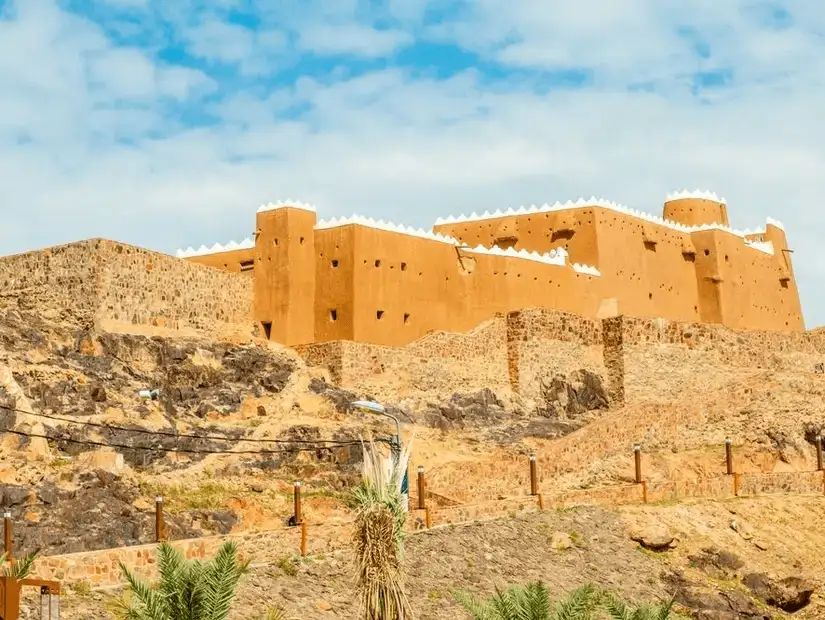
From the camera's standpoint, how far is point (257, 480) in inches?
1161

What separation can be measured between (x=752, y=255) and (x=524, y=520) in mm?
22817

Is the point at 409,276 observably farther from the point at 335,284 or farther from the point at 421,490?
the point at 421,490

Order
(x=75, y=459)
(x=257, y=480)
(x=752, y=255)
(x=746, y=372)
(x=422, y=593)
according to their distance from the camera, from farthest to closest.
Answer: (x=752, y=255) → (x=746, y=372) → (x=257, y=480) → (x=75, y=459) → (x=422, y=593)

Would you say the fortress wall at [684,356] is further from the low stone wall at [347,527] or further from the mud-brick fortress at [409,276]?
the low stone wall at [347,527]

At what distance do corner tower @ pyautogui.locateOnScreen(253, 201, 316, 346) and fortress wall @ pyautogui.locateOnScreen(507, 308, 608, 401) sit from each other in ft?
16.7

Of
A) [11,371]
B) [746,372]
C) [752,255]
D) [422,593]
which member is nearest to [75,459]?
[11,371]

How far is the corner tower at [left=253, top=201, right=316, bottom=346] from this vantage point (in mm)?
36344

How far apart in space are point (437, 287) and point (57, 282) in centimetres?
946

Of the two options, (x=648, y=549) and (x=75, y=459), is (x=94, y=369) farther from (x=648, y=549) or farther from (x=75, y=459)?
(x=648, y=549)

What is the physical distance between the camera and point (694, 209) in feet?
158

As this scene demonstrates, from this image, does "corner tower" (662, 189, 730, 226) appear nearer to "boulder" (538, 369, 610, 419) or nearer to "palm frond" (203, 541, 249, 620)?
"boulder" (538, 369, 610, 419)

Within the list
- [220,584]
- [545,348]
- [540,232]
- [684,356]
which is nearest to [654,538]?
[545,348]

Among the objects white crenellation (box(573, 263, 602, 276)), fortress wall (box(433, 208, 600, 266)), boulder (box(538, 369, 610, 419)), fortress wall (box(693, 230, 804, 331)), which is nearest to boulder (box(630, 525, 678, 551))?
boulder (box(538, 369, 610, 419))

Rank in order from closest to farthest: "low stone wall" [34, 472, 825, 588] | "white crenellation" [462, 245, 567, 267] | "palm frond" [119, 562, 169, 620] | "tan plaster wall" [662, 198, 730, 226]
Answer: "palm frond" [119, 562, 169, 620]
"low stone wall" [34, 472, 825, 588]
"white crenellation" [462, 245, 567, 267]
"tan plaster wall" [662, 198, 730, 226]
